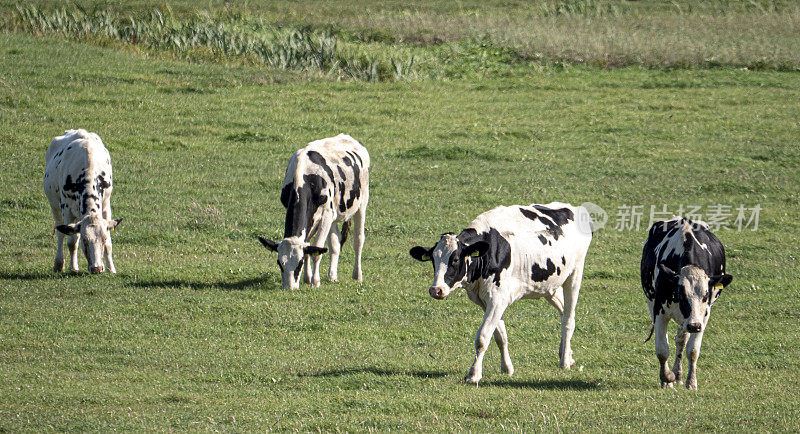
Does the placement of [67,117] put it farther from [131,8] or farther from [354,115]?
[131,8]

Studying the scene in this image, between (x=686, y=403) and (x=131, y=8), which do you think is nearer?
(x=686, y=403)

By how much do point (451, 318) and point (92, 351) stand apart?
522 centimetres

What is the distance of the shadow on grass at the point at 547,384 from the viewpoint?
11.1m

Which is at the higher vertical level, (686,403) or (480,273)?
(480,273)

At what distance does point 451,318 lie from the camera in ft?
47.8

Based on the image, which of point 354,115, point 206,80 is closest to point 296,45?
point 206,80

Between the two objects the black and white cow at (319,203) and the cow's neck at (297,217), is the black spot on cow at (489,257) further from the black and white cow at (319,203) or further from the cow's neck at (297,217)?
the cow's neck at (297,217)

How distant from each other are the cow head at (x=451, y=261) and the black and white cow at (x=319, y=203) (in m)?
4.38

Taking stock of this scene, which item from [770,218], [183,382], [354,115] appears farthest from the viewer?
[354,115]

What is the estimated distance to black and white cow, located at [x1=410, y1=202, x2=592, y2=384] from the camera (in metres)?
11.0

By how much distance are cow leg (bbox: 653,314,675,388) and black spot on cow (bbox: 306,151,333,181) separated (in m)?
6.62

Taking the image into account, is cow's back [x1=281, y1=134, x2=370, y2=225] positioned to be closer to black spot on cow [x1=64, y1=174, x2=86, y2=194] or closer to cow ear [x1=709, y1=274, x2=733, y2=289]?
black spot on cow [x1=64, y1=174, x2=86, y2=194]

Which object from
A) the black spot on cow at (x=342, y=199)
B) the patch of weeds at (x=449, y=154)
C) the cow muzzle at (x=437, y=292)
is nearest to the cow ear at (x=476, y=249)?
the cow muzzle at (x=437, y=292)

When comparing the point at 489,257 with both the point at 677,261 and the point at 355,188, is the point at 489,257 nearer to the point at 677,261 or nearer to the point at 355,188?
the point at 677,261
